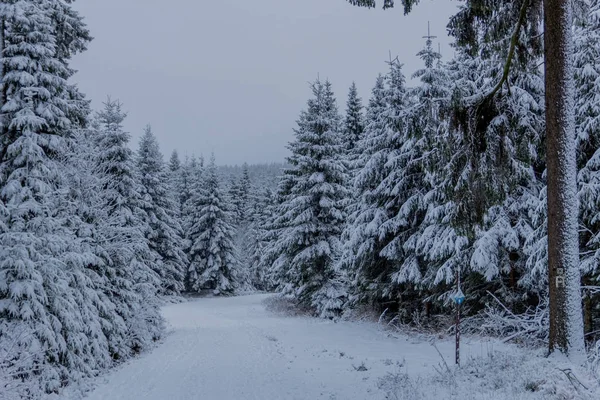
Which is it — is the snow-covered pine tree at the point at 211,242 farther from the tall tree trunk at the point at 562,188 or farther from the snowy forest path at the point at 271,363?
the tall tree trunk at the point at 562,188

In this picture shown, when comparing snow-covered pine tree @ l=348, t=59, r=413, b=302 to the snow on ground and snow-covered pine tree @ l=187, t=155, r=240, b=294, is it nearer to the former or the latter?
the snow on ground

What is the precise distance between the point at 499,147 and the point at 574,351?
3443mm

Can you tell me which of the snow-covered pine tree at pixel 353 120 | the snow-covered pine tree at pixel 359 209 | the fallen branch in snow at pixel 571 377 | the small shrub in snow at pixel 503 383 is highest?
the snow-covered pine tree at pixel 353 120

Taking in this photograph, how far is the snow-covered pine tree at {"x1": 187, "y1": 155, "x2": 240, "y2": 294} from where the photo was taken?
3894cm

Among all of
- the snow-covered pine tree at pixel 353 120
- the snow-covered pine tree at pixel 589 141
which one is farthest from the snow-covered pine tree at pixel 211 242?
the snow-covered pine tree at pixel 589 141

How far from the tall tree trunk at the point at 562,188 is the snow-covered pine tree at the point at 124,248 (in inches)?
466

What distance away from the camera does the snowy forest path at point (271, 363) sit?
30.6ft

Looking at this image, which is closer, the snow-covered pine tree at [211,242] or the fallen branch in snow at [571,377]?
the fallen branch in snow at [571,377]

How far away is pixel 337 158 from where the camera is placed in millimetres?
24562

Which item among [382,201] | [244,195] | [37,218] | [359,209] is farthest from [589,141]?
[244,195]

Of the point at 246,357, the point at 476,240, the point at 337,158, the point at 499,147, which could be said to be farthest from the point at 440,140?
the point at 337,158

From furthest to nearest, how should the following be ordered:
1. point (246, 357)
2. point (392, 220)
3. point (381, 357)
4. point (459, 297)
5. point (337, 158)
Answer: point (337, 158)
point (392, 220)
point (246, 357)
point (381, 357)
point (459, 297)

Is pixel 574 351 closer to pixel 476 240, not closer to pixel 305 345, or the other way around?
pixel 476 240

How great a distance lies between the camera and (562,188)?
20.2ft
